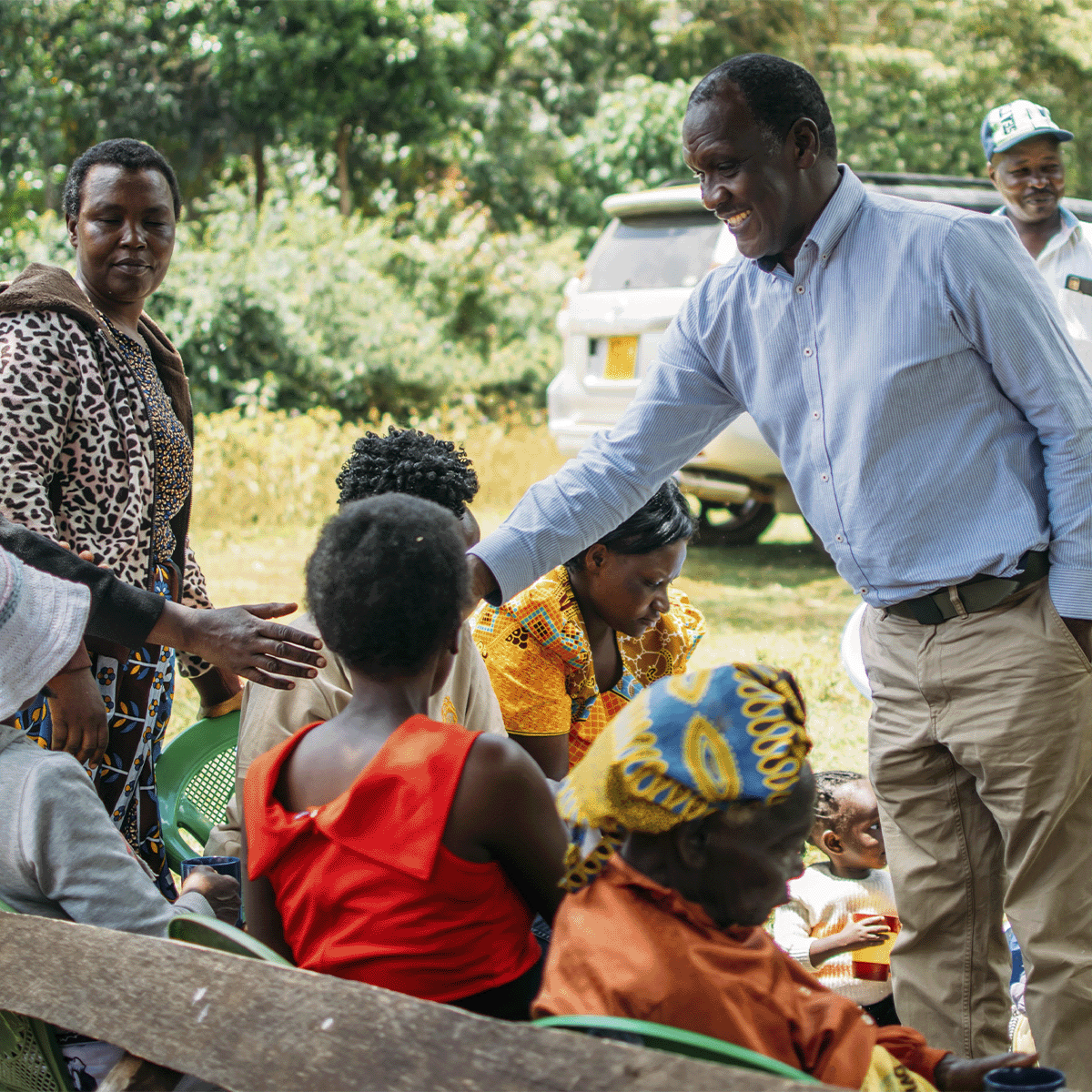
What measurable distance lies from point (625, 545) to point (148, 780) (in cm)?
140

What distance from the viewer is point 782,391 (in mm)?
2658

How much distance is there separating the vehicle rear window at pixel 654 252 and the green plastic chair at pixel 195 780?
581 cm

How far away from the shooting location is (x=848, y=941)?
3035mm

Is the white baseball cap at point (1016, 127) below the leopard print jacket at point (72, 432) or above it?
above

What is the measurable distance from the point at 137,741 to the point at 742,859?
2013mm

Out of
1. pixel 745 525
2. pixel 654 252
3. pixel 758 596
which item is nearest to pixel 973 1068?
pixel 758 596

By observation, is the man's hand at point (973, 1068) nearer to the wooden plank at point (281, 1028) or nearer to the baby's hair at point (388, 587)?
the wooden plank at point (281, 1028)

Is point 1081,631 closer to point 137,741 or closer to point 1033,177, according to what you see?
point 137,741

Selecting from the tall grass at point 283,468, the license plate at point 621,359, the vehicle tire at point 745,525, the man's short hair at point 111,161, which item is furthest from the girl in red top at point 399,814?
the vehicle tire at point 745,525

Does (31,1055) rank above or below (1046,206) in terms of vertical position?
below

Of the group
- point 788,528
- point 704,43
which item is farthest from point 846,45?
point 788,528

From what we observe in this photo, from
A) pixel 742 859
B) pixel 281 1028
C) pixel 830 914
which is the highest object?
pixel 742 859

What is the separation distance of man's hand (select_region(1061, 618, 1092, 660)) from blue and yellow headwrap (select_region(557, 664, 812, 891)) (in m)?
Answer: 0.98

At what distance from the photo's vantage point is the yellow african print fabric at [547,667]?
3047mm
